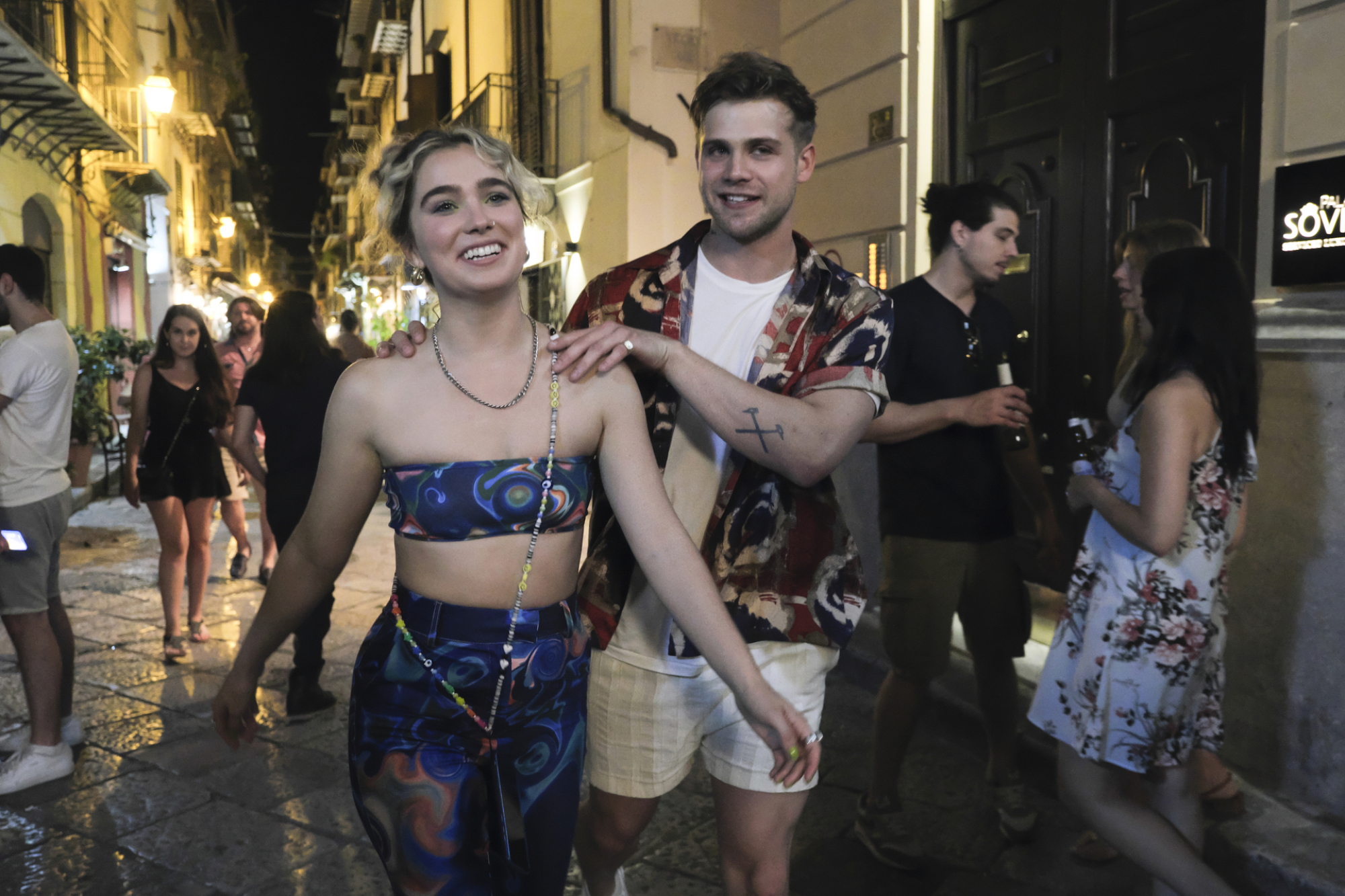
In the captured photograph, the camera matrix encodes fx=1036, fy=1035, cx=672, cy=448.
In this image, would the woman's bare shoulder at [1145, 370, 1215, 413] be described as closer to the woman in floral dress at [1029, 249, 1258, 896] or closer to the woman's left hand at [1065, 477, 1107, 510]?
the woman in floral dress at [1029, 249, 1258, 896]

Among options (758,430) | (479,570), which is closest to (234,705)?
(479,570)

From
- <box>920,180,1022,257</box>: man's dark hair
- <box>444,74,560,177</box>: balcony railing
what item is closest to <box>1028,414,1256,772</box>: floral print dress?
<box>920,180,1022,257</box>: man's dark hair

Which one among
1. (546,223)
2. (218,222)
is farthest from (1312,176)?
(218,222)

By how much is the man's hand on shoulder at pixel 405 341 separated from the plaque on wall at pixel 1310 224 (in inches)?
111

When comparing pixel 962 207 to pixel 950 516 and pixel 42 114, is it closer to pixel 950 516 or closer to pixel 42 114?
pixel 950 516

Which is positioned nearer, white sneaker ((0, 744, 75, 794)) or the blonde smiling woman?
the blonde smiling woman

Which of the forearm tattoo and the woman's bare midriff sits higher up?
the forearm tattoo

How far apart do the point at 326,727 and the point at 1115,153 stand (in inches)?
166

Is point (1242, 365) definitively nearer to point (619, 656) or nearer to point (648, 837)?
point (619, 656)

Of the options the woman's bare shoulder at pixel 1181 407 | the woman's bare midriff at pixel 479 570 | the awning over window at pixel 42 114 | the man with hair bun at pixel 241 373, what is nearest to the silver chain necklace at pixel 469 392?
the woman's bare midriff at pixel 479 570

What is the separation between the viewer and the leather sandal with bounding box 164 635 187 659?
17.1 feet

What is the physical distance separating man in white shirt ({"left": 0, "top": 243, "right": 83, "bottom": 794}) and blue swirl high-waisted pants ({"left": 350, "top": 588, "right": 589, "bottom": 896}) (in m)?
2.59

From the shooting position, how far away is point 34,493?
3764 millimetres

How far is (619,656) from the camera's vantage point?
85.1 inches
